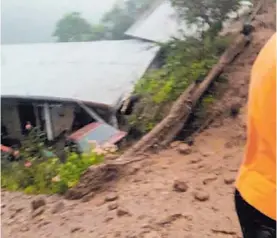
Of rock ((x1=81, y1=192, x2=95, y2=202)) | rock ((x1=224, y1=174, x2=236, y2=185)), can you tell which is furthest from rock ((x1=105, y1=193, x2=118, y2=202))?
rock ((x1=224, y1=174, x2=236, y2=185))

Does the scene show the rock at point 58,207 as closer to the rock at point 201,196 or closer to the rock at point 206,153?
the rock at point 201,196

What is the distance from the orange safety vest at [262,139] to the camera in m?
0.95

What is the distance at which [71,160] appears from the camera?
3.28m

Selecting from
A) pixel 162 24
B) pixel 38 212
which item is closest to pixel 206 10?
pixel 162 24

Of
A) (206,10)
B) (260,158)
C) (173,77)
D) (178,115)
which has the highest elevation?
(206,10)

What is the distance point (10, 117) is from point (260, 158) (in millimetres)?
4843

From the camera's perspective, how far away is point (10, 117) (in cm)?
555

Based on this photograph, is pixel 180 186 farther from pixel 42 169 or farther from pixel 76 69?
pixel 76 69

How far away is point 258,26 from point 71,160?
2680 mm

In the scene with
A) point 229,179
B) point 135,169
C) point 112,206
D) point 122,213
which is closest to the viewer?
point 122,213

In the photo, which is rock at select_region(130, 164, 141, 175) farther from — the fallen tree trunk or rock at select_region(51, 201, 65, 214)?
rock at select_region(51, 201, 65, 214)

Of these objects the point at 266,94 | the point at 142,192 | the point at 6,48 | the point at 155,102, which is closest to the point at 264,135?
the point at 266,94

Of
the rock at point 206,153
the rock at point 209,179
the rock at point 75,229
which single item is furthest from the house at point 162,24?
the rock at point 75,229

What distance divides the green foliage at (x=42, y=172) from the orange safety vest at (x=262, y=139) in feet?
6.57
